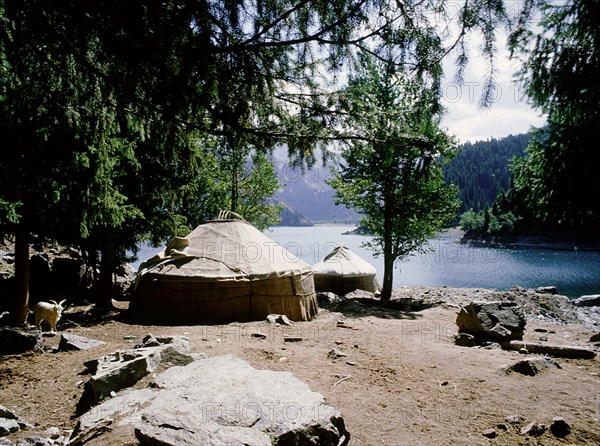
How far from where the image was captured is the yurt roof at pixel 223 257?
9.57m

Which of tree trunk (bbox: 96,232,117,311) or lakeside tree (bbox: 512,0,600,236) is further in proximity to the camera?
tree trunk (bbox: 96,232,117,311)

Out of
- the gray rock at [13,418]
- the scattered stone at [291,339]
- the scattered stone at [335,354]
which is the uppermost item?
the gray rock at [13,418]

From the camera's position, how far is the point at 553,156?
6012 millimetres

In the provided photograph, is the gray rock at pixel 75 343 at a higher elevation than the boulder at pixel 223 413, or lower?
lower

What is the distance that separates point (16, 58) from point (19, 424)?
376cm

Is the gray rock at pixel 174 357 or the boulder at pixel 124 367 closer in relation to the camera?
the boulder at pixel 124 367

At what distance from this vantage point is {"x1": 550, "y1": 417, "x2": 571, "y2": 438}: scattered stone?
3.87 metres

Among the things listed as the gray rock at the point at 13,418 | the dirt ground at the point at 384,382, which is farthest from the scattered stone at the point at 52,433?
the gray rock at the point at 13,418

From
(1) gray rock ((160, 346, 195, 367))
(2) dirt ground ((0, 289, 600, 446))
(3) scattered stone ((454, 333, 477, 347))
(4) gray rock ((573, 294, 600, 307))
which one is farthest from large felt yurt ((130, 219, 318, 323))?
(4) gray rock ((573, 294, 600, 307))

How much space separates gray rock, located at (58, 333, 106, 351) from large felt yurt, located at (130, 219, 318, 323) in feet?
8.24

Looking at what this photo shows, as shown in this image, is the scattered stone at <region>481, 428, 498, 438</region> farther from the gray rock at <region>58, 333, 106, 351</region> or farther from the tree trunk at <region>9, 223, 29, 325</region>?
the tree trunk at <region>9, 223, 29, 325</region>

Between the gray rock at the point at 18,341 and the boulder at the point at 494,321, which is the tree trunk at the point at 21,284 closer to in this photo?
the gray rock at the point at 18,341

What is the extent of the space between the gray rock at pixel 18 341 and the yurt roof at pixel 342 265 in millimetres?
14512

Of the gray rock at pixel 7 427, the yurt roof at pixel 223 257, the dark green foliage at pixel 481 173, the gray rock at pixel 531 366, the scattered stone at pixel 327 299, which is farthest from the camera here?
the dark green foliage at pixel 481 173
